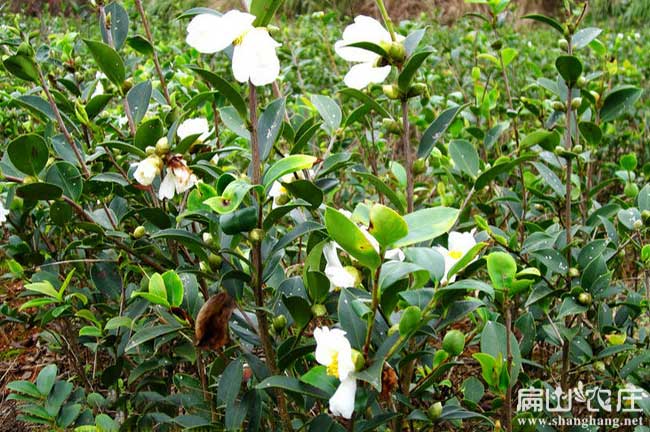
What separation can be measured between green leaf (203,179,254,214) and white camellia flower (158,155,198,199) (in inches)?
9.3

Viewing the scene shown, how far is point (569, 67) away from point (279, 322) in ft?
2.35

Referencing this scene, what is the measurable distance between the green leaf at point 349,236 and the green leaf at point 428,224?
3 centimetres

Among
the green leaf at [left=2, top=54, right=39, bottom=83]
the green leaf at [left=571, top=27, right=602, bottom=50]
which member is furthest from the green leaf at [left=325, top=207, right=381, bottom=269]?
the green leaf at [left=571, top=27, right=602, bottom=50]

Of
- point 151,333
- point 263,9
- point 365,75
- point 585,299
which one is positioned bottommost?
point 585,299

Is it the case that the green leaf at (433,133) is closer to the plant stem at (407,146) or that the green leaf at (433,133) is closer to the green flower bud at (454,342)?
the plant stem at (407,146)

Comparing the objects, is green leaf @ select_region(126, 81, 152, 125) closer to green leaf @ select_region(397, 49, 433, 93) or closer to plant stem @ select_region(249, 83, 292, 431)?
plant stem @ select_region(249, 83, 292, 431)

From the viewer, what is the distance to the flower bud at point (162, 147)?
103 centimetres

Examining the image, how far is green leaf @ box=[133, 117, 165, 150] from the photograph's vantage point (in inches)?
43.2

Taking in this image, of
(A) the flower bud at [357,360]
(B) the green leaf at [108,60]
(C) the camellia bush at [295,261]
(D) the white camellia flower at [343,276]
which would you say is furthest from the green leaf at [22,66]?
(A) the flower bud at [357,360]

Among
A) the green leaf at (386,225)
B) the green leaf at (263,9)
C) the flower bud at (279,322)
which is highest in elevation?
the green leaf at (263,9)

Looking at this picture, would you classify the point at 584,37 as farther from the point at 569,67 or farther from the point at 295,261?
the point at 295,261

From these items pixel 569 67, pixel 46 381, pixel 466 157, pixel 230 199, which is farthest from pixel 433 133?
pixel 46 381

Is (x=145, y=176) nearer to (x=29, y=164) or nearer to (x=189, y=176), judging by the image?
(x=189, y=176)

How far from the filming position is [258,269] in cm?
96
